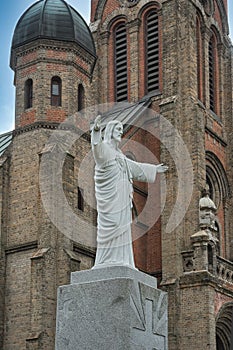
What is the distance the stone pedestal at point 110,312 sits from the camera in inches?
341

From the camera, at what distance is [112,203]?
30.7ft

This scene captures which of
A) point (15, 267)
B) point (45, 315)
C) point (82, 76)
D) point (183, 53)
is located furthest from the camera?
point (183, 53)

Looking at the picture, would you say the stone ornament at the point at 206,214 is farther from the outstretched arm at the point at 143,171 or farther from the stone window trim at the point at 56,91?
the outstretched arm at the point at 143,171

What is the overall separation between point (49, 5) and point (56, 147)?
6.31 metres

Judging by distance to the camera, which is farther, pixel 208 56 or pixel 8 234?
pixel 208 56

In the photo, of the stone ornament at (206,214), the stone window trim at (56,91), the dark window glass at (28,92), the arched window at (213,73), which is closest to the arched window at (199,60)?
the arched window at (213,73)

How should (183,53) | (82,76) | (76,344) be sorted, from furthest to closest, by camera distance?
1. (183,53)
2. (82,76)
3. (76,344)

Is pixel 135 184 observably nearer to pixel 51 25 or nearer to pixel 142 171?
pixel 51 25

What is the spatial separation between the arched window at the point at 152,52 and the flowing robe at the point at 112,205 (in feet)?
78.7

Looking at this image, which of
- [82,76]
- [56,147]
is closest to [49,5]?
[82,76]

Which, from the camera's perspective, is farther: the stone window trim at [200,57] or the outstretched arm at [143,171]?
the stone window trim at [200,57]

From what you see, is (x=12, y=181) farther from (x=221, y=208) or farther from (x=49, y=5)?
(x=221, y=208)

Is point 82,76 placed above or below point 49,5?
below

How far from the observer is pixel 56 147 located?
25016 millimetres
